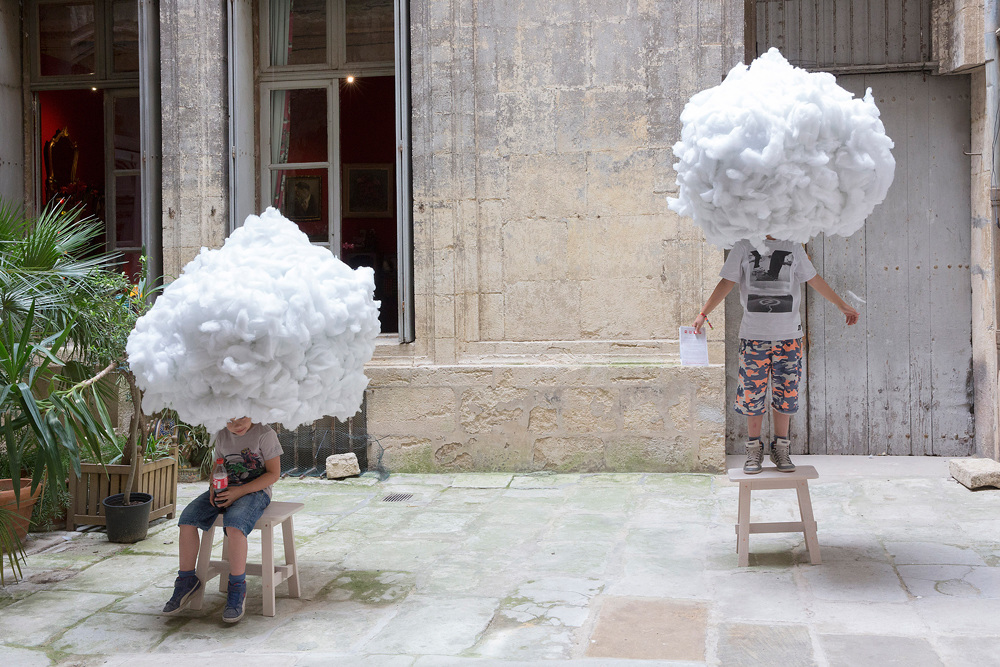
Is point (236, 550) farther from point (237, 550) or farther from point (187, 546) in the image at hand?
point (187, 546)

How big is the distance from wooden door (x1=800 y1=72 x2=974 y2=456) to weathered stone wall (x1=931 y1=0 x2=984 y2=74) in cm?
20

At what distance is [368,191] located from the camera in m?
7.23

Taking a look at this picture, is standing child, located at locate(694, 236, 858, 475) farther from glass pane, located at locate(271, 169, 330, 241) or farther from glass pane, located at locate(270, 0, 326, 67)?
glass pane, located at locate(270, 0, 326, 67)

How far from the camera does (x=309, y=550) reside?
4836 millimetres

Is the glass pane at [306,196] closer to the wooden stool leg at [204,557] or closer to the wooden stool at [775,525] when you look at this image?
the wooden stool leg at [204,557]

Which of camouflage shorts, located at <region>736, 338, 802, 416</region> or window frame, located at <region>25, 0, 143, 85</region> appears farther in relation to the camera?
window frame, located at <region>25, 0, 143, 85</region>

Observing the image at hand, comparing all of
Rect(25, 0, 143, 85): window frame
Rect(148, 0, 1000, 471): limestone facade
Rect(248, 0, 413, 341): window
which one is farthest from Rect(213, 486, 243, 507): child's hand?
Rect(25, 0, 143, 85): window frame

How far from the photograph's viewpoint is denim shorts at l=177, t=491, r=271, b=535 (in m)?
3.80

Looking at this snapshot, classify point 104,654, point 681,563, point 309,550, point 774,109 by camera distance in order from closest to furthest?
point 104,654 → point 774,109 → point 681,563 → point 309,550

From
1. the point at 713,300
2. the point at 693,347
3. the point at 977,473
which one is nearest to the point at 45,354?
the point at 693,347

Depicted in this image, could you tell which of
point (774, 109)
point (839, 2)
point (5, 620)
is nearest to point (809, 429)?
point (839, 2)

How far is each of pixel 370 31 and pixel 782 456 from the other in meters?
4.67

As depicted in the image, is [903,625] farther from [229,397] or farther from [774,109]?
[229,397]

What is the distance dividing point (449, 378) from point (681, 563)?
9.03ft
